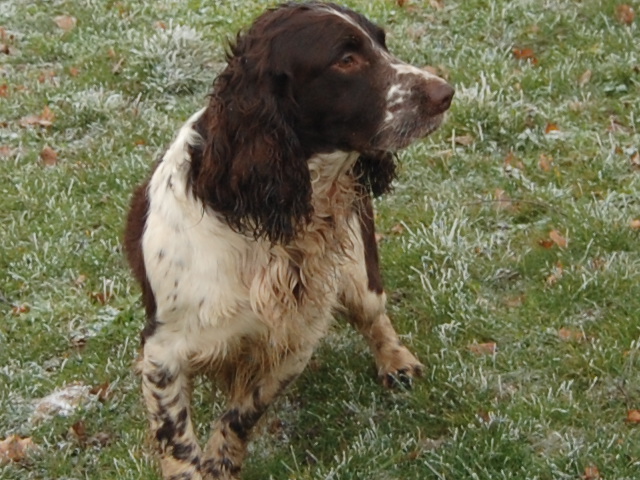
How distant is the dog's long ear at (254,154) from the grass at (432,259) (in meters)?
1.11

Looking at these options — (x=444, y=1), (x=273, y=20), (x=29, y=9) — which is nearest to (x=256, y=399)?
(x=273, y=20)

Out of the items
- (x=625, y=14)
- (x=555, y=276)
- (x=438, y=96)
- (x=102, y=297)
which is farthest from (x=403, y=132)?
(x=625, y=14)

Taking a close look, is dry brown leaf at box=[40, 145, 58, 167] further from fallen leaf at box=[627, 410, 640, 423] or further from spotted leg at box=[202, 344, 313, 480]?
fallen leaf at box=[627, 410, 640, 423]

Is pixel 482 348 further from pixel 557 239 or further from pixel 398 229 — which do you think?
pixel 398 229

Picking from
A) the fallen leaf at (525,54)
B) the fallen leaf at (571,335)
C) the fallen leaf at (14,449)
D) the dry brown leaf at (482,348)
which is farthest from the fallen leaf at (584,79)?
the fallen leaf at (14,449)

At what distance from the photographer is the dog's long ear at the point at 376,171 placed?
450 cm

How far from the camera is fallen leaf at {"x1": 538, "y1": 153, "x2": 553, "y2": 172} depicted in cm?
679

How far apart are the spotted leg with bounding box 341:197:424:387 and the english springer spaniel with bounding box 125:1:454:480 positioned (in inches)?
5.9

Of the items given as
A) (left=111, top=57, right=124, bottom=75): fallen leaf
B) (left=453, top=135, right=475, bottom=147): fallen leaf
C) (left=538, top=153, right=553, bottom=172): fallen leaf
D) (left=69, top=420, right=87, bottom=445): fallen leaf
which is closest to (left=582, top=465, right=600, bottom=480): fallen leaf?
(left=69, top=420, right=87, bottom=445): fallen leaf

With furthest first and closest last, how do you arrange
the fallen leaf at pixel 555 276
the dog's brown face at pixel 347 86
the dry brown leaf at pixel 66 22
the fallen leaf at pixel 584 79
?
the dry brown leaf at pixel 66 22 → the fallen leaf at pixel 584 79 → the fallen leaf at pixel 555 276 → the dog's brown face at pixel 347 86

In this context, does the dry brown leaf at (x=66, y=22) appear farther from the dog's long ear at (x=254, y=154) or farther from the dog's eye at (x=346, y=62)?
the dog's eye at (x=346, y=62)

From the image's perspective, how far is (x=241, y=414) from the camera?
4.75 metres

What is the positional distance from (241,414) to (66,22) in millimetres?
6075

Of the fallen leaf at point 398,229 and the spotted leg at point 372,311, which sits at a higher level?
the spotted leg at point 372,311
